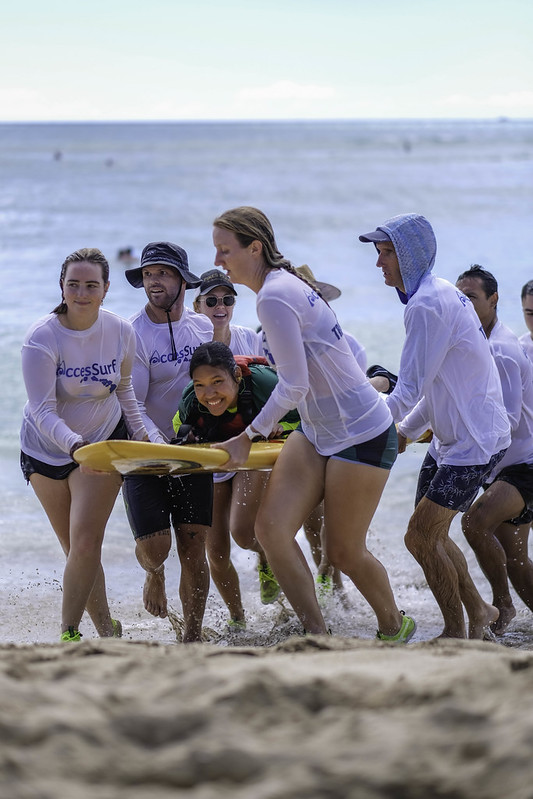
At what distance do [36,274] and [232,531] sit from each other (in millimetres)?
16956

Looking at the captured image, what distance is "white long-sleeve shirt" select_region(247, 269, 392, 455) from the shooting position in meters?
4.20

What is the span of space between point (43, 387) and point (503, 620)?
2.93 meters

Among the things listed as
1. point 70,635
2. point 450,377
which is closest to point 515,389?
point 450,377

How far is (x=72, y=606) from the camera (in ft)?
15.7

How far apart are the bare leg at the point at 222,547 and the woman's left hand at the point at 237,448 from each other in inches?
51.1

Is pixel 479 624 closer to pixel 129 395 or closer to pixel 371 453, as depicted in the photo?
pixel 371 453

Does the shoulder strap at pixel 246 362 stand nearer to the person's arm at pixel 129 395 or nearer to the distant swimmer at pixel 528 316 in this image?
the person's arm at pixel 129 395

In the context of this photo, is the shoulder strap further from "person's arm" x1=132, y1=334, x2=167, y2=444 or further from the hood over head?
the hood over head

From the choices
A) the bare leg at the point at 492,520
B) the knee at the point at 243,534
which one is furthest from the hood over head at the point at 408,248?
the knee at the point at 243,534

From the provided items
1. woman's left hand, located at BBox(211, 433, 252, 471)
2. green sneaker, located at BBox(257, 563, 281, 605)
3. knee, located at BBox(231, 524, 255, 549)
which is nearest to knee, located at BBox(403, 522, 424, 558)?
woman's left hand, located at BBox(211, 433, 252, 471)

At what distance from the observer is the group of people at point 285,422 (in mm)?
4383

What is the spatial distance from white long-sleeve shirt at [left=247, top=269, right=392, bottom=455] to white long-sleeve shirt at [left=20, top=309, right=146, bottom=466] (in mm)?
1006

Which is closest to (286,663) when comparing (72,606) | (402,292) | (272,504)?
(272,504)

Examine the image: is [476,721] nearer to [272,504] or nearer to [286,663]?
[286,663]
